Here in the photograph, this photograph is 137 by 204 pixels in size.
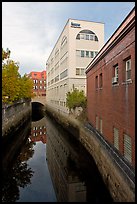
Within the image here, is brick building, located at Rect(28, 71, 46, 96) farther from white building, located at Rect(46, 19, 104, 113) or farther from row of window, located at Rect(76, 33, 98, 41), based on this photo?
row of window, located at Rect(76, 33, 98, 41)

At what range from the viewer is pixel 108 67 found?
1491 cm

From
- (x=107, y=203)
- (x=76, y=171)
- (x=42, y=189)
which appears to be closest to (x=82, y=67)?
(x=76, y=171)

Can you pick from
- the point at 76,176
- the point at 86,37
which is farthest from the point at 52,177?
the point at 86,37

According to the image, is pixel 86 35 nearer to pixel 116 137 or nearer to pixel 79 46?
pixel 79 46

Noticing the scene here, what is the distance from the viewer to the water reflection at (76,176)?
1152 centimetres

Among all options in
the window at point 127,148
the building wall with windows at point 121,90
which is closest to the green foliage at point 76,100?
the building wall with windows at point 121,90

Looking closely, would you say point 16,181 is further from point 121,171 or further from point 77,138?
point 77,138

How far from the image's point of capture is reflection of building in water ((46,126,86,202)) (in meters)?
12.0

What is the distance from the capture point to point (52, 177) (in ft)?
49.8

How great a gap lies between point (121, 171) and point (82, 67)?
92.8 ft

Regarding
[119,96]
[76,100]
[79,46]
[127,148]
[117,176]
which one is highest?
[79,46]

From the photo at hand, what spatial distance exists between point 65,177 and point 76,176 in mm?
876

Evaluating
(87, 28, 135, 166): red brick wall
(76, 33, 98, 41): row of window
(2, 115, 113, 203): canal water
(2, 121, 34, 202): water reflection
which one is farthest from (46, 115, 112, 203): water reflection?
(76, 33, 98, 41): row of window

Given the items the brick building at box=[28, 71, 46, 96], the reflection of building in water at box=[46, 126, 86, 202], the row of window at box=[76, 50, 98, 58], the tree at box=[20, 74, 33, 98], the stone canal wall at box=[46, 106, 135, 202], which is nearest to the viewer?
the stone canal wall at box=[46, 106, 135, 202]
